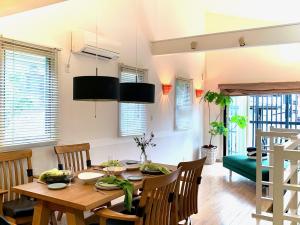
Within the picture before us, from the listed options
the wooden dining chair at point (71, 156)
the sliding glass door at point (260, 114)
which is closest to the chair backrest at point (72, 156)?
the wooden dining chair at point (71, 156)

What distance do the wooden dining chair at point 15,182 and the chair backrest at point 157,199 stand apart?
1.21m

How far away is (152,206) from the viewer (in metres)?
2.17

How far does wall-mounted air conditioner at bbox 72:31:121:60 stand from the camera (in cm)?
386

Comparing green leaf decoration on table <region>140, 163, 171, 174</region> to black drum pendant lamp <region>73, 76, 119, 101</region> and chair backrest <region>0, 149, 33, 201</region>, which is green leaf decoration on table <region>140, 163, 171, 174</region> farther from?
chair backrest <region>0, 149, 33, 201</region>

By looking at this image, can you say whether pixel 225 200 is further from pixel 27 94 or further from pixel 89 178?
pixel 27 94

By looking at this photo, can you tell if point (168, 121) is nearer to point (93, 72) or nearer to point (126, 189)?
point (93, 72)

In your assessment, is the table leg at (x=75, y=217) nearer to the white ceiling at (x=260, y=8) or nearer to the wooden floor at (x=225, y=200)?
the wooden floor at (x=225, y=200)

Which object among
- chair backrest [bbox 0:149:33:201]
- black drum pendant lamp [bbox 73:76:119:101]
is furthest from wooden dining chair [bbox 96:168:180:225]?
chair backrest [bbox 0:149:33:201]

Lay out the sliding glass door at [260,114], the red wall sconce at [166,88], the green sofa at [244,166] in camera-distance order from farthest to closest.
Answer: the sliding glass door at [260,114]
the red wall sconce at [166,88]
the green sofa at [244,166]

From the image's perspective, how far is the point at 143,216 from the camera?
82.7 inches

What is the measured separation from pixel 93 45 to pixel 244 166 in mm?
3322

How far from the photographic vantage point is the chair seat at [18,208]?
2.57 metres

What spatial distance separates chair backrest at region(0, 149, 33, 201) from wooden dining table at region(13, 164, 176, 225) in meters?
0.65

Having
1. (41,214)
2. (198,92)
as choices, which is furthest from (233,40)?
(41,214)
